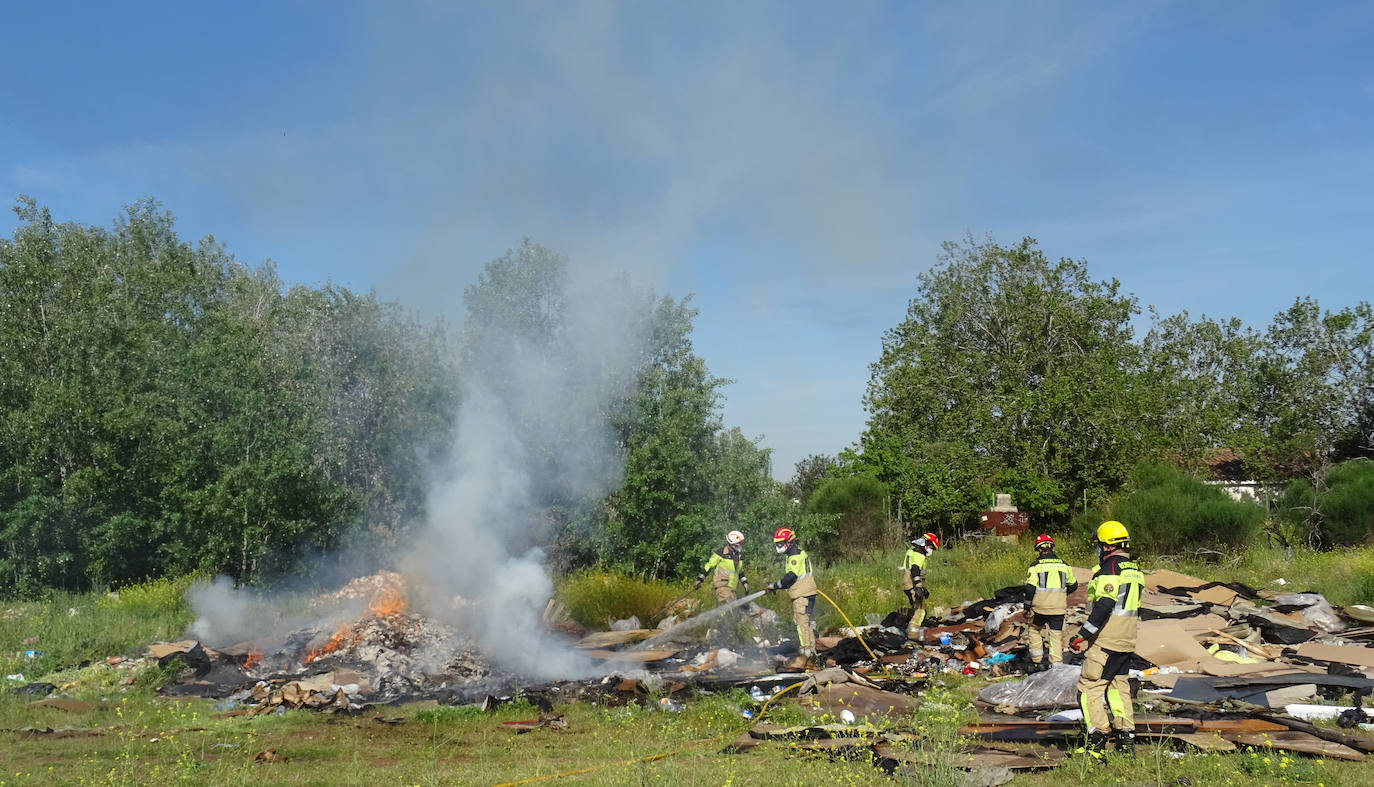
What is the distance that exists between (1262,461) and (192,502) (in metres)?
36.7

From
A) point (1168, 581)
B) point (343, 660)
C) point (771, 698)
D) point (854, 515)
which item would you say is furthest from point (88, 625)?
point (854, 515)

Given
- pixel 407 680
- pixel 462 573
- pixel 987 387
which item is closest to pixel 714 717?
pixel 407 680

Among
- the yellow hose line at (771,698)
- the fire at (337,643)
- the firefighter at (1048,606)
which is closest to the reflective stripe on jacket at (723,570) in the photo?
the yellow hose line at (771,698)

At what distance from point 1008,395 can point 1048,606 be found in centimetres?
2361

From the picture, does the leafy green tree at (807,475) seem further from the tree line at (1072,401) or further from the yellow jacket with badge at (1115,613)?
the yellow jacket with badge at (1115,613)

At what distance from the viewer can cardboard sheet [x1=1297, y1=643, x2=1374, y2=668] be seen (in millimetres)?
11625

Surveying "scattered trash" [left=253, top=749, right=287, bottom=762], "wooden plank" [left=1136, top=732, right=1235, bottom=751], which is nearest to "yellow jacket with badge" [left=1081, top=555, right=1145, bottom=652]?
"wooden plank" [left=1136, top=732, right=1235, bottom=751]

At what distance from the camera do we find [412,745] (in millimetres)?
9344

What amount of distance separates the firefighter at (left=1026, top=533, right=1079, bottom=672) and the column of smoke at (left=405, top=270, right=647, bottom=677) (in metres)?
8.16

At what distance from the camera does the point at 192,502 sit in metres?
18.9

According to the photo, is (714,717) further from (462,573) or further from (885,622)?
(462,573)

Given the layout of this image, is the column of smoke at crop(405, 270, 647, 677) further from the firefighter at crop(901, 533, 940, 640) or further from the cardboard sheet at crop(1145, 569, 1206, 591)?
the cardboard sheet at crop(1145, 569, 1206, 591)

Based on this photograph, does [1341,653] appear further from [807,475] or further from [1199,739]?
[807,475]

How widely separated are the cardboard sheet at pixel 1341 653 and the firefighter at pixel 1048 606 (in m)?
3.03
